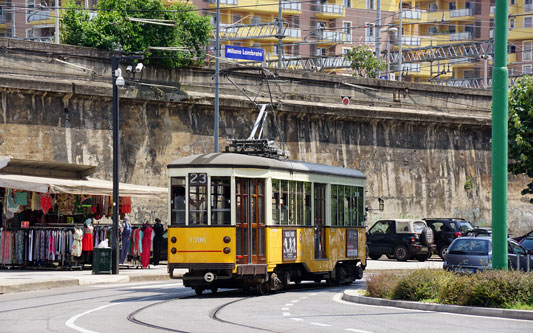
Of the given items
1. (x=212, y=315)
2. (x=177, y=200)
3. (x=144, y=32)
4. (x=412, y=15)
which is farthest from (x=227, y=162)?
(x=412, y=15)

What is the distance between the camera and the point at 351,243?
85.3ft

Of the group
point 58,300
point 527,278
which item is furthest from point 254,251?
point 527,278

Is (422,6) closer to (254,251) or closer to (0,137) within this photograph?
(0,137)

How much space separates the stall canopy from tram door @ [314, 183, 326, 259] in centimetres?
852

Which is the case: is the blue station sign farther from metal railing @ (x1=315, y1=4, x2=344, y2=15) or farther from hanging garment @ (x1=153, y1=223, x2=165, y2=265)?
metal railing @ (x1=315, y1=4, x2=344, y2=15)

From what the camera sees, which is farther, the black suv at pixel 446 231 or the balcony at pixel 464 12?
the balcony at pixel 464 12

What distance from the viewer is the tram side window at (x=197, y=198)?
68.5 ft

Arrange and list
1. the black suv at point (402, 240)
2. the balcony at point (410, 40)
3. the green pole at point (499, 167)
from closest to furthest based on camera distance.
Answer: the green pole at point (499, 167), the black suv at point (402, 240), the balcony at point (410, 40)

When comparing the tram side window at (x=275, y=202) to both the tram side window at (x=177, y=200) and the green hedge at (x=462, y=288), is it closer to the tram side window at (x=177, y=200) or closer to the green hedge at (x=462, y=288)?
the tram side window at (x=177, y=200)

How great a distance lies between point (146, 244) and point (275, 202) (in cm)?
1076

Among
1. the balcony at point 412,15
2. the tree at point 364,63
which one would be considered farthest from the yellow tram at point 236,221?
the balcony at point 412,15

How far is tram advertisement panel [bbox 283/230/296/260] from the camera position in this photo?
21984mm

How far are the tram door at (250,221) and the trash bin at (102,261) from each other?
7939 mm

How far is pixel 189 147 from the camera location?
39469mm
